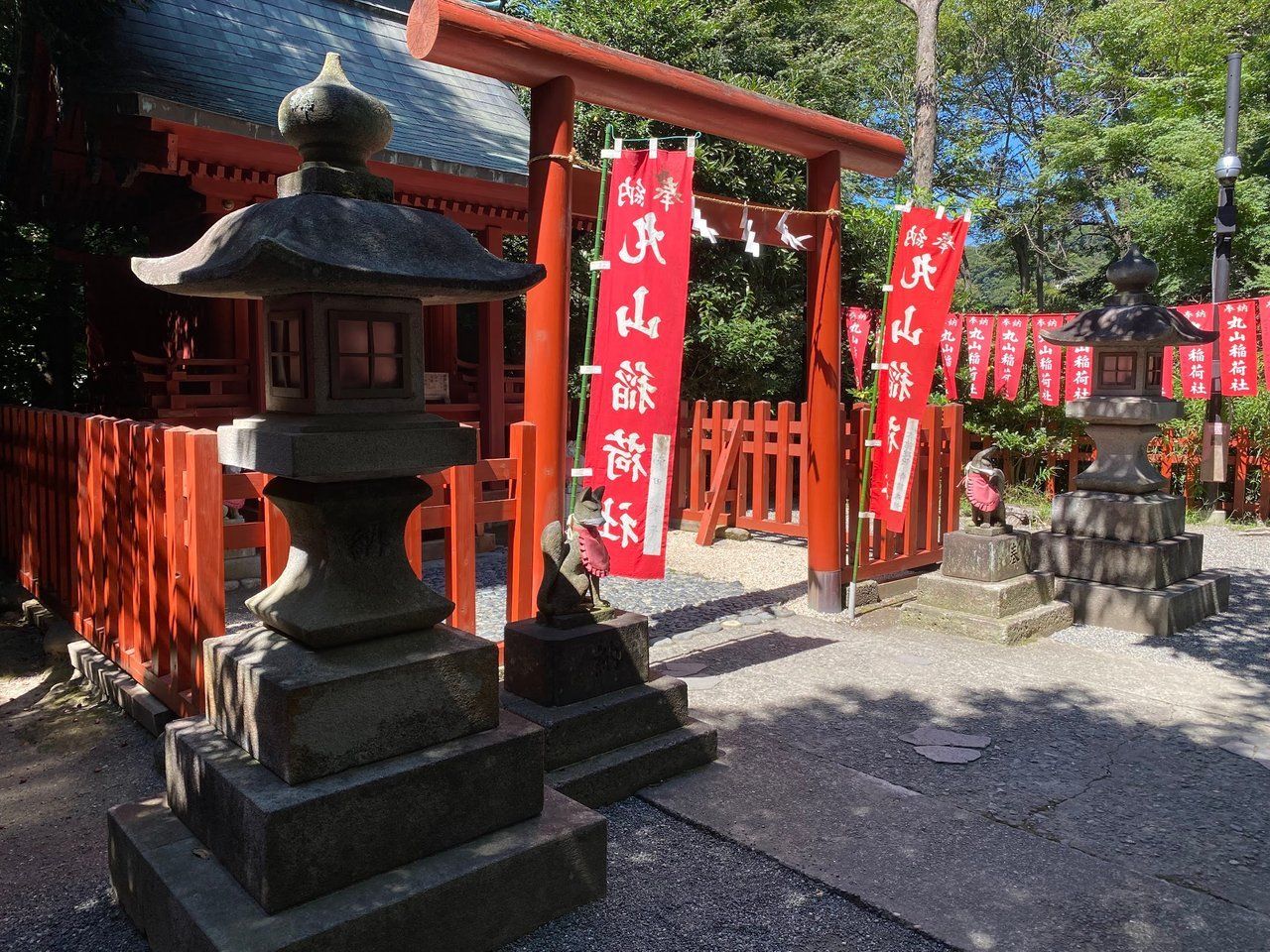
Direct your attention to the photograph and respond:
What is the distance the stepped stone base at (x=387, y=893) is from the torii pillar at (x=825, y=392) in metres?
4.01

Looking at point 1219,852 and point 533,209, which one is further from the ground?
point 533,209

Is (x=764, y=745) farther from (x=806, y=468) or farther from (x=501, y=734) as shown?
(x=806, y=468)

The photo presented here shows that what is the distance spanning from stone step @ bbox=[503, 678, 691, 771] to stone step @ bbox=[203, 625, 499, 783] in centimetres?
69

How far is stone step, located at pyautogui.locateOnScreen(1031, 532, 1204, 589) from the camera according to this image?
261 inches

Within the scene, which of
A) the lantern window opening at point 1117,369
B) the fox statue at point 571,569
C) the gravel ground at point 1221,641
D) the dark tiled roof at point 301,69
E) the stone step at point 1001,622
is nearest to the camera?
the fox statue at point 571,569

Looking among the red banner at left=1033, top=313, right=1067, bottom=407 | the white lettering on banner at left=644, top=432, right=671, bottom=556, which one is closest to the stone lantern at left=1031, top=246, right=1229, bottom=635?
the white lettering on banner at left=644, top=432, right=671, bottom=556

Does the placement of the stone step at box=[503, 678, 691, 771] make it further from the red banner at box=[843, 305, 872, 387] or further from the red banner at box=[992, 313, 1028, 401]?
the red banner at box=[992, 313, 1028, 401]

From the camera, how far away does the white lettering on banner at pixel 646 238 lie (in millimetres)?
4859

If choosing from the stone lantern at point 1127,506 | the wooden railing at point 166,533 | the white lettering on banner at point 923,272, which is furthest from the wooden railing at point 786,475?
the wooden railing at point 166,533

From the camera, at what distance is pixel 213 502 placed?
153 inches

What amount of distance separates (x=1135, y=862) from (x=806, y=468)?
4.03m

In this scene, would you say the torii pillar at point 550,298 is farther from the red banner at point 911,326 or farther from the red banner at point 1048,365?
the red banner at point 1048,365

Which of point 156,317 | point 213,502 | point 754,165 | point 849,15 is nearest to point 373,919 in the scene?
point 213,502

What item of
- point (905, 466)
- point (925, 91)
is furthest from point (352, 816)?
point (925, 91)
